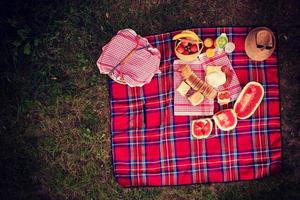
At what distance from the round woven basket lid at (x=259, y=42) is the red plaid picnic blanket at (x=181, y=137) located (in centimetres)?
9

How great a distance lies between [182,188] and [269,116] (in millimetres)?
1167

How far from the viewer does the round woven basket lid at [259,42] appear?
10.8ft

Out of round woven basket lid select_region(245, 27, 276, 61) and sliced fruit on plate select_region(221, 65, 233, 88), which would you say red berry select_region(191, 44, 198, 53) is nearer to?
sliced fruit on plate select_region(221, 65, 233, 88)

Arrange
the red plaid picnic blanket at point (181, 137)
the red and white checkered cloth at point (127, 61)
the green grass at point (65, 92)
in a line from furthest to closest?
the green grass at point (65, 92), the red plaid picnic blanket at point (181, 137), the red and white checkered cloth at point (127, 61)

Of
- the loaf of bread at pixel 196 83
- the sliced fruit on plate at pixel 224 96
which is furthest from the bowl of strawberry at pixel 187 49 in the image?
the sliced fruit on plate at pixel 224 96

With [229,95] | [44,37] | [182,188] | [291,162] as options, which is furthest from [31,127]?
[291,162]

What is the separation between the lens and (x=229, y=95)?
3.48 m

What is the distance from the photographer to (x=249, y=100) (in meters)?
3.48

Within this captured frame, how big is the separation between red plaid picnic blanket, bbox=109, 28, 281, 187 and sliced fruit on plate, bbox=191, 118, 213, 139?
0.07 meters

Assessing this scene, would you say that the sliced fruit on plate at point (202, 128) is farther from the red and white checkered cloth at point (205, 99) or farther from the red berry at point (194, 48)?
the red berry at point (194, 48)

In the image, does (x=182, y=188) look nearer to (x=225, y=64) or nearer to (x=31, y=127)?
(x=225, y=64)

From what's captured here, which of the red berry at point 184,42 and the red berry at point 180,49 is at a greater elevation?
the red berry at point 184,42

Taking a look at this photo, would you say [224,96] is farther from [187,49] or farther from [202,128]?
[187,49]

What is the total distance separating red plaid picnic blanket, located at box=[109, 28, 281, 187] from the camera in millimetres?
3525
